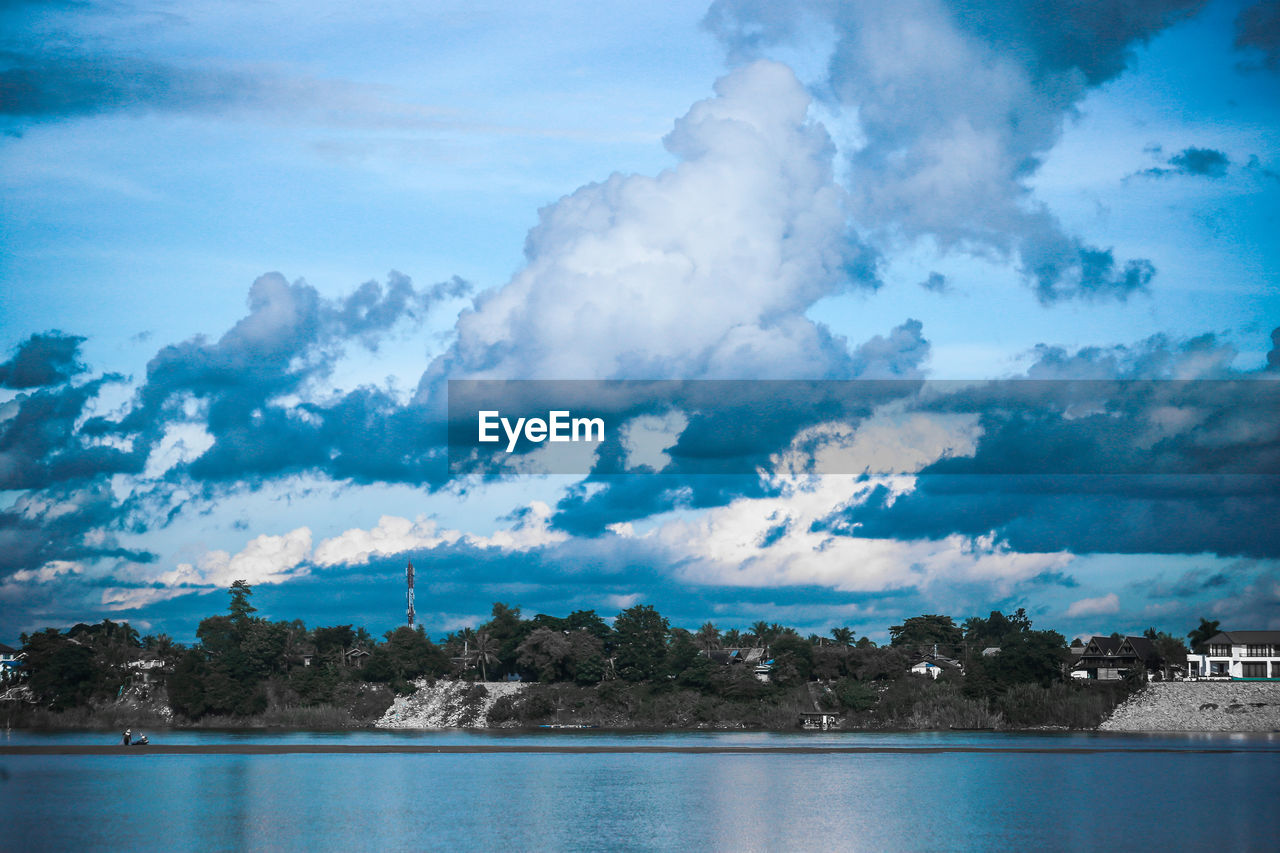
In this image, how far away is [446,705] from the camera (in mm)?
158125

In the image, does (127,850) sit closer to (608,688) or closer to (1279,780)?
(1279,780)

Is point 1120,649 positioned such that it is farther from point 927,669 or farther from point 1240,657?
point 927,669

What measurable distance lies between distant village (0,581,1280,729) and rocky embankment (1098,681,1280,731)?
2.39 metres

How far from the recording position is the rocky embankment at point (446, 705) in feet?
507

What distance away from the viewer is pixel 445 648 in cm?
17112

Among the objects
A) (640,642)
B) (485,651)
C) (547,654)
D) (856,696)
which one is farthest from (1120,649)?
(485,651)

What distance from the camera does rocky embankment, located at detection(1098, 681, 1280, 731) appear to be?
123875mm

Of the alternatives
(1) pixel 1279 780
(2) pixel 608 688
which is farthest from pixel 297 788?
(2) pixel 608 688

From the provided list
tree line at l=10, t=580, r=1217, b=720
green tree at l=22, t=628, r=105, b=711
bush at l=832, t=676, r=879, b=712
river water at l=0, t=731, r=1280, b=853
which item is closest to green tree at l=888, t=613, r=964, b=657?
tree line at l=10, t=580, r=1217, b=720

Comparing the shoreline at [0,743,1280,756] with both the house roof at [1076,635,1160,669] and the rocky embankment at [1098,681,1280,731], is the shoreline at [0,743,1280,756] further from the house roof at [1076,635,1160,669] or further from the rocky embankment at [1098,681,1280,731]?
the house roof at [1076,635,1160,669]

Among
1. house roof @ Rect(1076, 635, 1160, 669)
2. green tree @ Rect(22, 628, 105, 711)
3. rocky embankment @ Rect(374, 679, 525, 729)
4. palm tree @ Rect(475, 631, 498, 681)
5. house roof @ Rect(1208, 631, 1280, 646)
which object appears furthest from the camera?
palm tree @ Rect(475, 631, 498, 681)

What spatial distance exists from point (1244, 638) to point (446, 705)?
10285cm

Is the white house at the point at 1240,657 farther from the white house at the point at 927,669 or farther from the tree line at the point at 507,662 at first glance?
the white house at the point at 927,669

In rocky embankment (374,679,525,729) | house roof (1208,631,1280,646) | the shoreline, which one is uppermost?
house roof (1208,631,1280,646)
